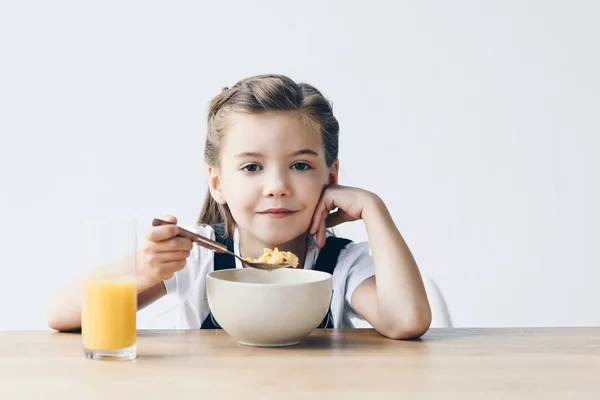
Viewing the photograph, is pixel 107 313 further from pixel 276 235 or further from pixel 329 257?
pixel 329 257

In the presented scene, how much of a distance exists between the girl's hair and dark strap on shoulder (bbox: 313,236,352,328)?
16 cm

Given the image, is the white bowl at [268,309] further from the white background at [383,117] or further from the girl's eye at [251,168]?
the white background at [383,117]

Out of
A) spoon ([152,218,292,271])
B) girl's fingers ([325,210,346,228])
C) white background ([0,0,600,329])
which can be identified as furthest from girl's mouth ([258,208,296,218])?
white background ([0,0,600,329])

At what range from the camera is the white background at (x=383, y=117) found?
9.27 feet

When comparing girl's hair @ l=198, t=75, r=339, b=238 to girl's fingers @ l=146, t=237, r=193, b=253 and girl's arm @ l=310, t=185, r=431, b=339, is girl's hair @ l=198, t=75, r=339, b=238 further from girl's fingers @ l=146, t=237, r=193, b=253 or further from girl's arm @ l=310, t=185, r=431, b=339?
girl's fingers @ l=146, t=237, r=193, b=253

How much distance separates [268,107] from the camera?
1369mm

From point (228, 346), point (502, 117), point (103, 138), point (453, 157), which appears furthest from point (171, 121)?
point (228, 346)

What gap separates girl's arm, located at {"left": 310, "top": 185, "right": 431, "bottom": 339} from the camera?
1111 millimetres

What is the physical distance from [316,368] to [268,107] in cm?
61

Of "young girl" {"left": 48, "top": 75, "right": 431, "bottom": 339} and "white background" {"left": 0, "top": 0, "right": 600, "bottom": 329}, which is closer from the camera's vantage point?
"young girl" {"left": 48, "top": 75, "right": 431, "bottom": 339}

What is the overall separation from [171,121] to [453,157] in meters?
1.07

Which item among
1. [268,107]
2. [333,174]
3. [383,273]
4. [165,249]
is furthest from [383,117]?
[165,249]

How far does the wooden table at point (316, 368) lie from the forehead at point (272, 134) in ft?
1.21

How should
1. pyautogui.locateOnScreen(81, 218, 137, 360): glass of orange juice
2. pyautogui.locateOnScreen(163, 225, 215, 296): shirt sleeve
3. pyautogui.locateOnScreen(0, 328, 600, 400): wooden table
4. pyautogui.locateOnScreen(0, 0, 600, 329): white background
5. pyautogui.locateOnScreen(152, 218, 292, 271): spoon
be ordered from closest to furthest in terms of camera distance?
pyautogui.locateOnScreen(0, 328, 600, 400): wooden table
pyautogui.locateOnScreen(81, 218, 137, 360): glass of orange juice
pyautogui.locateOnScreen(152, 218, 292, 271): spoon
pyautogui.locateOnScreen(163, 225, 215, 296): shirt sleeve
pyautogui.locateOnScreen(0, 0, 600, 329): white background
